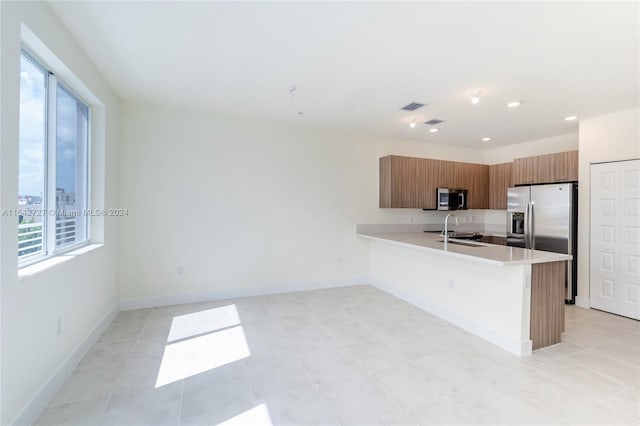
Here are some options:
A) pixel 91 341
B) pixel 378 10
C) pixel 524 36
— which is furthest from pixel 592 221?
pixel 91 341

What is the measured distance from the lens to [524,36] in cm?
212

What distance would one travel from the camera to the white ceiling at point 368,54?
192 centimetres

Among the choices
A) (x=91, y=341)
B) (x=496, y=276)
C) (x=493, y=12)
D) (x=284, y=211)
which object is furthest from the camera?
(x=284, y=211)

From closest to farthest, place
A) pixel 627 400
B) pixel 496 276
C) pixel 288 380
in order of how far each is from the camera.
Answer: pixel 627 400, pixel 288 380, pixel 496 276

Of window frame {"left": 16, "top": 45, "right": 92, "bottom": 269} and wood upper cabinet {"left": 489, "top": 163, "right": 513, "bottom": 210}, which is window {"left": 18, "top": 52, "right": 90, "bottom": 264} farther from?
wood upper cabinet {"left": 489, "top": 163, "right": 513, "bottom": 210}

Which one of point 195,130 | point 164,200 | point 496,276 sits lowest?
point 496,276

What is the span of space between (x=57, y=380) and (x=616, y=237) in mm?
5975

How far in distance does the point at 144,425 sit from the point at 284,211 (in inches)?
122

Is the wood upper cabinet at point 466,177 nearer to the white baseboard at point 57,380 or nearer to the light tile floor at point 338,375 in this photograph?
the light tile floor at point 338,375

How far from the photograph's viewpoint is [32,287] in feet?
5.79

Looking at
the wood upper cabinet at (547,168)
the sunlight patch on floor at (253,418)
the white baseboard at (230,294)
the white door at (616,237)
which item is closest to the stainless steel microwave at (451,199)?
the wood upper cabinet at (547,168)

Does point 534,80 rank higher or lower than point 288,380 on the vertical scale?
higher

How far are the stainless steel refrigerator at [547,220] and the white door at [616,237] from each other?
8.2 inches

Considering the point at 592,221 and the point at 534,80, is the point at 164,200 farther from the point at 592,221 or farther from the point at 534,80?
the point at 592,221
